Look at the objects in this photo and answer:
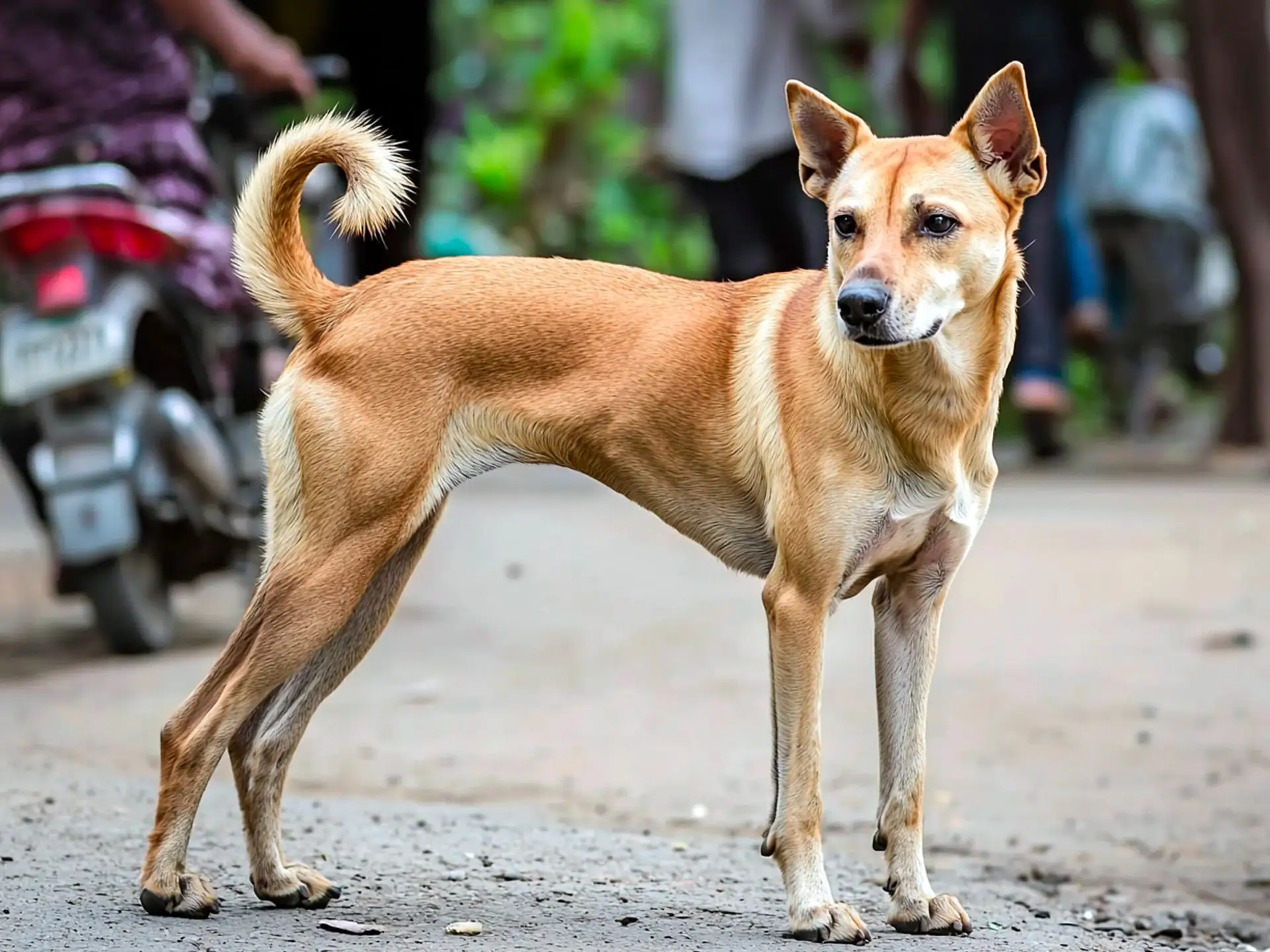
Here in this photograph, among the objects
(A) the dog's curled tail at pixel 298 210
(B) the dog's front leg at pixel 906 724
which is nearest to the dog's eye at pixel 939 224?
(B) the dog's front leg at pixel 906 724

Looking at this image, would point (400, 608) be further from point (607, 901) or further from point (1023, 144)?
point (1023, 144)

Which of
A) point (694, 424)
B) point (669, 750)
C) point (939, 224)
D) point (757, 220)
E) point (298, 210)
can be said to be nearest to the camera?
point (939, 224)

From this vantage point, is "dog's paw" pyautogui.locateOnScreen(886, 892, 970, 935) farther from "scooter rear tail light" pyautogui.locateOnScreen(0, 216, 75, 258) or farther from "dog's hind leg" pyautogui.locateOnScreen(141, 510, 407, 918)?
"scooter rear tail light" pyautogui.locateOnScreen(0, 216, 75, 258)

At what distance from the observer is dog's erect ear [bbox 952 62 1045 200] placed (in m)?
3.77

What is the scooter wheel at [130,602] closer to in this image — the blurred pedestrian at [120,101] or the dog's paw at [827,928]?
the blurred pedestrian at [120,101]

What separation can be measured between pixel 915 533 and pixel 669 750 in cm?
201

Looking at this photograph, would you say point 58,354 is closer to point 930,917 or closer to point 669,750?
point 669,750

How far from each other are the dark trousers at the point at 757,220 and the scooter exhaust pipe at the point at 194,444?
3133mm

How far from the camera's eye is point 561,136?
1603cm

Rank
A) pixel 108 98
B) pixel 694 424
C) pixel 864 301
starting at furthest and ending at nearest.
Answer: pixel 108 98
pixel 694 424
pixel 864 301

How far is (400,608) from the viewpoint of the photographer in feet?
24.0

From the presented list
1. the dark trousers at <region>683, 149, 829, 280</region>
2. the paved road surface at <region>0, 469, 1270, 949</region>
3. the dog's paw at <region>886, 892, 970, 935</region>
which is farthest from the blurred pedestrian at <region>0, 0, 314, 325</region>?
the dog's paw at <region>886, 892, 970, 935</region>

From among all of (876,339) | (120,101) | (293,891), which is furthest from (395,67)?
(876,339)

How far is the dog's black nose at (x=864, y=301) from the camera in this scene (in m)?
3.53
